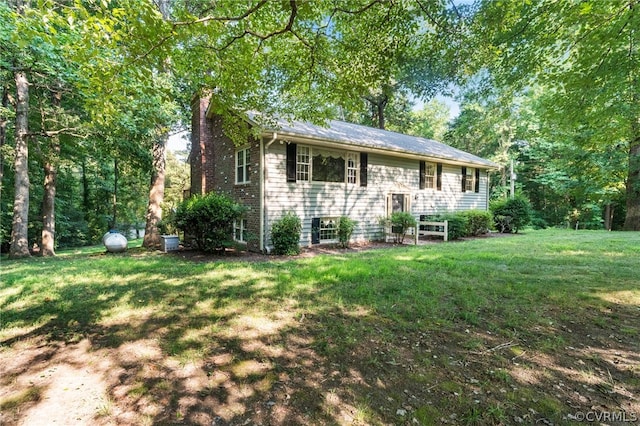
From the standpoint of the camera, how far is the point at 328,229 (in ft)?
34.4

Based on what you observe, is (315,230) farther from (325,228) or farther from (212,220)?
(212,220)

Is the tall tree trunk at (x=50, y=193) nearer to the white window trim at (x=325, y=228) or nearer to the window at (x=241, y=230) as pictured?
the window at (x=241, y=230)

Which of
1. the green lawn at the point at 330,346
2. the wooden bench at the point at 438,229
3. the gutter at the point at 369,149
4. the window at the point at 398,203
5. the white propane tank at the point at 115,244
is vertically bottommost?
the green lawn at the point at 330,346

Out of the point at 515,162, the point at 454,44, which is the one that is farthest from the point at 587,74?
the point at 515,162

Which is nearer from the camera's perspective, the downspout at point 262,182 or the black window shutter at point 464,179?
the downspout at point 262,182

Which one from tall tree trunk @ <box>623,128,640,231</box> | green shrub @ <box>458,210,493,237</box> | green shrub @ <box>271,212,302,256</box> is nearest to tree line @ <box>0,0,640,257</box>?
green shrub @ <box>271,212,302,256</box>

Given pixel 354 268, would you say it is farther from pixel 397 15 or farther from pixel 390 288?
pixel 397 15

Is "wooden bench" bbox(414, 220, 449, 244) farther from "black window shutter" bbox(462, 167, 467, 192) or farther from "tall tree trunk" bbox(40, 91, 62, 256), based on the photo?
"tall tree trunk" bbox(40, 91, 62, 256)

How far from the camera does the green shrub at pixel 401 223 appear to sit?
10.7 meters

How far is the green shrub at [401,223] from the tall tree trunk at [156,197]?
357 inches

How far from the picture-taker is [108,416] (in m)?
1.90

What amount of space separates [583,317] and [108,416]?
15.6 feet

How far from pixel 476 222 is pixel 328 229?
707 cm

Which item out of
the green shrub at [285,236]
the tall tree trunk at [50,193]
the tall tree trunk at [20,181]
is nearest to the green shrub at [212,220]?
the green shrub at [285,236]
